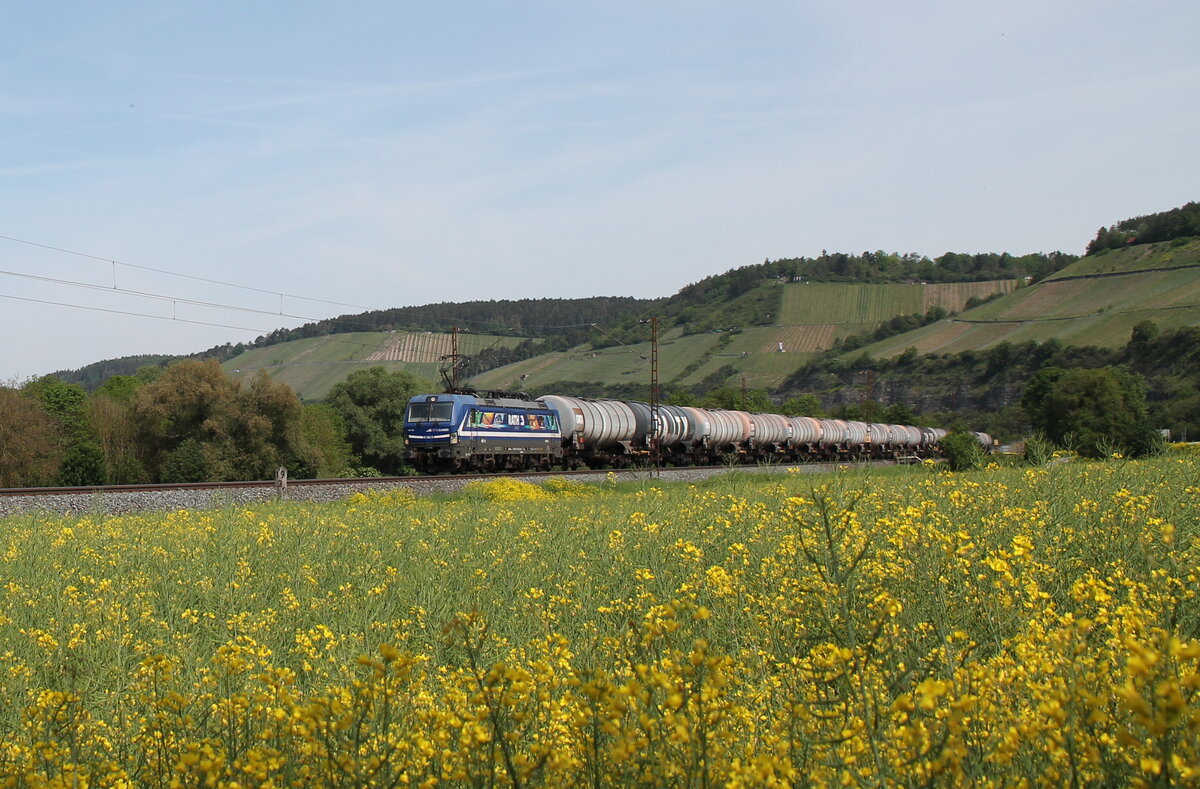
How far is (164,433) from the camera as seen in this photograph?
52750 millimetres

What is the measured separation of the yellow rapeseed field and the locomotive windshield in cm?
2039

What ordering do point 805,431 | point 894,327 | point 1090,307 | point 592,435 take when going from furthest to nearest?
point 894,327 → point 1090,307 → point 805,431 → point 592,435

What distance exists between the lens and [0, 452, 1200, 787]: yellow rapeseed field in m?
2.58

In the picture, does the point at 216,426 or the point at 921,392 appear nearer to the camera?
the point at 216,426

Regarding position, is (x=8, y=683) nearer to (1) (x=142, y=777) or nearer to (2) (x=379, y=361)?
(1) (x=142, y=777)

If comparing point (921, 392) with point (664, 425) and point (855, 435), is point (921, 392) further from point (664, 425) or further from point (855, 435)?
point (664, 425)

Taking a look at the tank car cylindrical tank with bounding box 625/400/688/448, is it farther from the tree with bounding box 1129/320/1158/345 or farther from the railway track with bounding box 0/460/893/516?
the tree with bounding box 1129/320/1158/345

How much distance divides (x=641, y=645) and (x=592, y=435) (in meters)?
36.1

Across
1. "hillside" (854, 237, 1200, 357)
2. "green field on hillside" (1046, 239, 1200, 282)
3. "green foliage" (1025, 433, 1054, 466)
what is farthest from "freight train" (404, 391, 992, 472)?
"green field on hillside" (1046, 239, 1200, 282)

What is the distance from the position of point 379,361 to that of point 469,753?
14077 cm

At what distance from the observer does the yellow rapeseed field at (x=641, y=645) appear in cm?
258

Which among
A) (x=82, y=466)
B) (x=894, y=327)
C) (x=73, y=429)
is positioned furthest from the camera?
(x=894, y=327)

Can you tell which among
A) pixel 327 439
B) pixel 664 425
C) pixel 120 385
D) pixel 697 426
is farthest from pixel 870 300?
pixel 664 425

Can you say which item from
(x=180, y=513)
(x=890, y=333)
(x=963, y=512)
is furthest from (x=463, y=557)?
(x=890, y=333)
